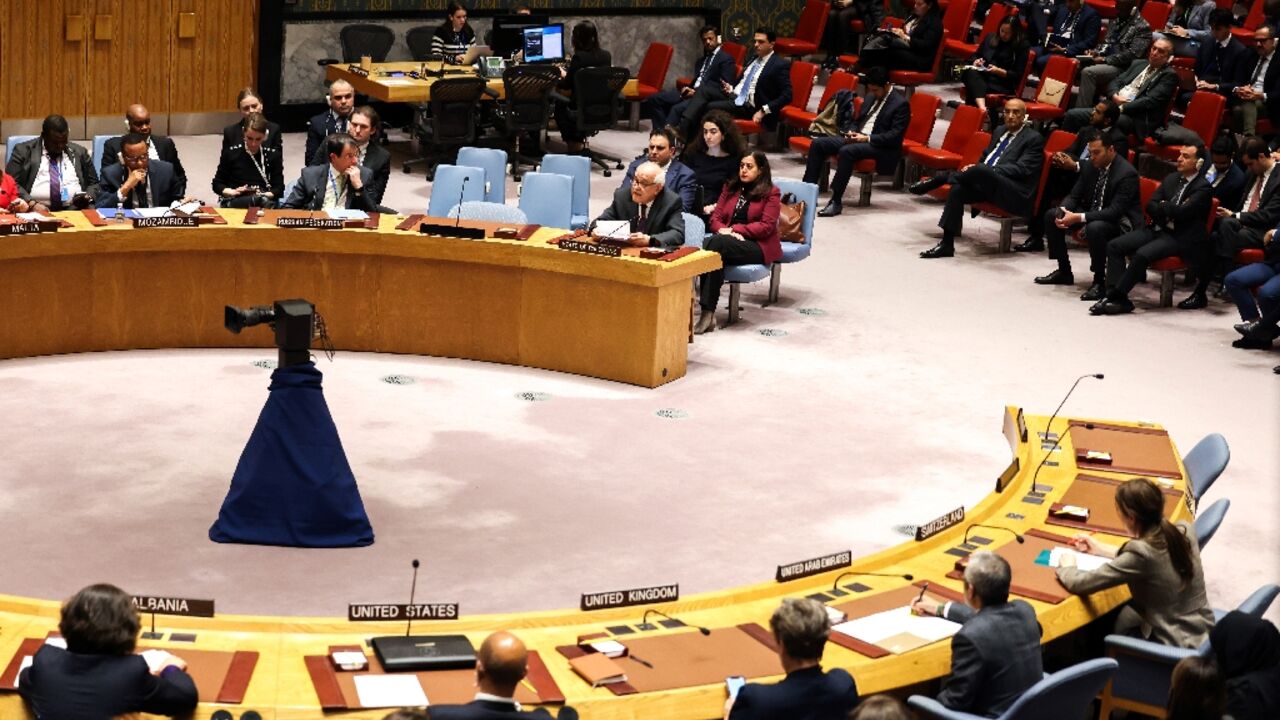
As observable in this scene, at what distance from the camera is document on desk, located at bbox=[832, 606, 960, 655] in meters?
5.79

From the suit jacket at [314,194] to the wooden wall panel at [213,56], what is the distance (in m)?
5.68

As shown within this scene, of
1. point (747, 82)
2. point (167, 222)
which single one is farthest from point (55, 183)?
point (747, 82)

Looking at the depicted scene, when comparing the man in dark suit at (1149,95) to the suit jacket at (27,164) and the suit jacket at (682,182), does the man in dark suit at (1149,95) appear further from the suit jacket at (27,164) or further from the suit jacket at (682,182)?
the suit jacket at (27,164)

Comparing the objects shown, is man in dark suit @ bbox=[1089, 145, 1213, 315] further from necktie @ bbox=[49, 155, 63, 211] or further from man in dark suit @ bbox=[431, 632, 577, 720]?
man in dark suit @ bbox=[431, 632, 577, 720]

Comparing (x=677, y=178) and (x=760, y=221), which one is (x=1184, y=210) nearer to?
(x=760, y=221)

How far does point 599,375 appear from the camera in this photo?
415 inches

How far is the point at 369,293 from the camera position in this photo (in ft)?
35.3

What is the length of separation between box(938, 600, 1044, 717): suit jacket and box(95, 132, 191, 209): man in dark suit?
7.26m

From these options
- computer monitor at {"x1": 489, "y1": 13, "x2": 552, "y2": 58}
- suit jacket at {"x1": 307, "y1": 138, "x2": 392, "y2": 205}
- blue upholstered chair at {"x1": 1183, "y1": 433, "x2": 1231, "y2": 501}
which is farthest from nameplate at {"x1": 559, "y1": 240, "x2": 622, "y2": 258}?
computer monitor at {"x1": 489, "y1": 13, "x2": 552, "y2": 58}

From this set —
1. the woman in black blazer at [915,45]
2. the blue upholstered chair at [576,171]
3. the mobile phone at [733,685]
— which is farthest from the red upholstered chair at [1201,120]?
the mobile phone at [733,685]

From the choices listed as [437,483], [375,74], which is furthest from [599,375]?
[375,74]

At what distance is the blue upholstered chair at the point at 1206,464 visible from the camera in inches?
303

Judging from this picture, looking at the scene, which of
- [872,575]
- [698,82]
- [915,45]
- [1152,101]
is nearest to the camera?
[872,575]

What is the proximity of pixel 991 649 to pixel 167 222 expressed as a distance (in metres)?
6.33
